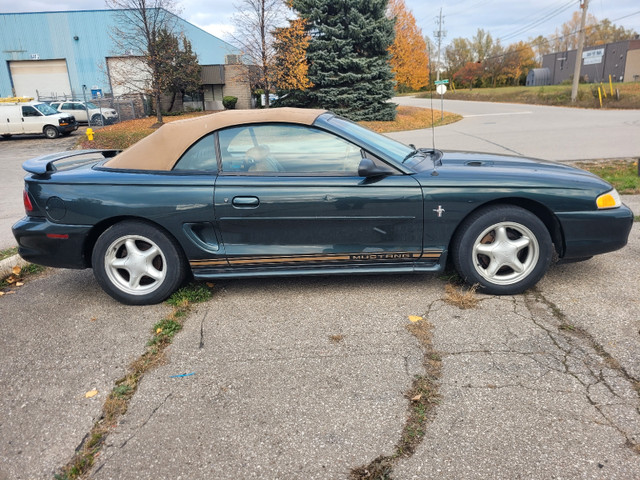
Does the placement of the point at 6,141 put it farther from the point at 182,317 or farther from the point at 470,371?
the point at 470,371

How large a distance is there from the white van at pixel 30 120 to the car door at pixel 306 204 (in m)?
22.6

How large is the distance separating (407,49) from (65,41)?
2757 centimetres

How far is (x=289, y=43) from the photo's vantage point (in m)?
20.7

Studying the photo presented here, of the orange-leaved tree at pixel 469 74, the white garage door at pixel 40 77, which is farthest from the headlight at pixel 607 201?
the orange-leaved tree at pixel 469 74

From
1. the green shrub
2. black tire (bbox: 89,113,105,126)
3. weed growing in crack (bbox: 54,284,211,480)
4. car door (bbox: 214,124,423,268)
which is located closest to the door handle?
car door (bbox: 214,124,423,268)

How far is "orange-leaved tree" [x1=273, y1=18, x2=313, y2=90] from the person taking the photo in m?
20.5

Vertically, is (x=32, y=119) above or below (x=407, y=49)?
below

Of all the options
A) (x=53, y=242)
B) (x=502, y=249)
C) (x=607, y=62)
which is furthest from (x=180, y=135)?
(x=607, y=62)

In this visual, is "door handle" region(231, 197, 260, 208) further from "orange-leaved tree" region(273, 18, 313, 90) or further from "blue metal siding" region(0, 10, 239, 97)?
"blue metal siding" region(0, 10, 239, 97)

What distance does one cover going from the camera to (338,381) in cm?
274

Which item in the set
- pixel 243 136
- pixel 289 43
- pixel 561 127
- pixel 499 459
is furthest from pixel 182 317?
pixel 289 43

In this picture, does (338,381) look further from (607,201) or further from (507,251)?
(607,201)

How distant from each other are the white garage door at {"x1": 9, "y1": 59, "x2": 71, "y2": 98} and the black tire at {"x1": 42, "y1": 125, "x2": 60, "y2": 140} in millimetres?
18211

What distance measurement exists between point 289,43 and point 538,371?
20.3 metres
